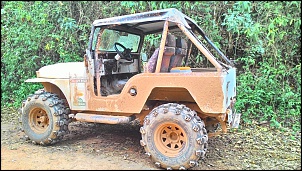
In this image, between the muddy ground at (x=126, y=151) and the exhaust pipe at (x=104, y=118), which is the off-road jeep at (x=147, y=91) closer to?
the exhaust pipe at (x=104, y=118)

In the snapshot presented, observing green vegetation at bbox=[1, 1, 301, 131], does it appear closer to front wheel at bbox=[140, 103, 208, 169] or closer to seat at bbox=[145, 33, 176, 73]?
seat at bbox=[145, 33, 176, 73]

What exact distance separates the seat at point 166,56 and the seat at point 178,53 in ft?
0.39

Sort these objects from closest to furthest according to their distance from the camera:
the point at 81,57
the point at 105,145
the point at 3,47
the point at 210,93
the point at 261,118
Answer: the point at 210,93
the point at 105,145
the point at 261,118
the point at 81,57
the point at 3,47

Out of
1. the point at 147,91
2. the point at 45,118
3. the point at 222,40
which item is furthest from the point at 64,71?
the point at 222,40

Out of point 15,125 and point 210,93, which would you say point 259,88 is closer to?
point 210,93

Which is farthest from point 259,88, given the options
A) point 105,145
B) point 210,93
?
point 105,145

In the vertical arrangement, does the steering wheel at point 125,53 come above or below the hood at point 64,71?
above

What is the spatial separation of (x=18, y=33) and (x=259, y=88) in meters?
6.10

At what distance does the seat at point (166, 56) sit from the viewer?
13.0 ft

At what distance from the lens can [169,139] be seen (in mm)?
3795

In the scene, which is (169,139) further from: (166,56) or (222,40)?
(222,40)

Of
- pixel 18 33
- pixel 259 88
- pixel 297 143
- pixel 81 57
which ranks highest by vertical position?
pixel 18 33

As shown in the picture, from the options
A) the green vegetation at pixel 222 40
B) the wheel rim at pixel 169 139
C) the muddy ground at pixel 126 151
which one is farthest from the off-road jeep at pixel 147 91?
the green vegetation at pixel 222 40

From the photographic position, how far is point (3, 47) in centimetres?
822
